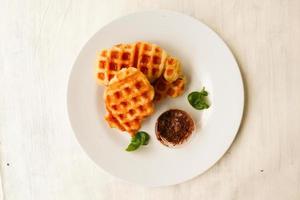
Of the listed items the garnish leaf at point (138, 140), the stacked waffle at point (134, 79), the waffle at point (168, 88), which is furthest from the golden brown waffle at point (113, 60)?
the garnish leaf at point (138, 140)

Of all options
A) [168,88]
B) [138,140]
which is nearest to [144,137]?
[138,140]

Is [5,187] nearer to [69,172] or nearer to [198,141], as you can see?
[69,172]

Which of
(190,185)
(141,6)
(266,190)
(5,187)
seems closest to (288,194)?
(266,190)

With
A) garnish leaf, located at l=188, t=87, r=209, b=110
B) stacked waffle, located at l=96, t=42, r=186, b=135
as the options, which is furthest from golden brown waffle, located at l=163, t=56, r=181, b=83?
garnish leaf, located at l=188, t=87, r=209, b=110

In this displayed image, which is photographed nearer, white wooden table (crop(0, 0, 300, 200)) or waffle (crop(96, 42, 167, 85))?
waffle (crop(96, 42, 167, 85))

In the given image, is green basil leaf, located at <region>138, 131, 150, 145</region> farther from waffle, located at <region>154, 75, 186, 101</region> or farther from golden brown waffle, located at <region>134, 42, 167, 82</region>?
golden brown waffle, located at <region>134, 42, 167, 82</region>

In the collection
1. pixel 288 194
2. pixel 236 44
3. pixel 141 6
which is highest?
pixel 141 6
